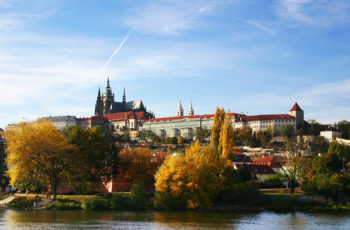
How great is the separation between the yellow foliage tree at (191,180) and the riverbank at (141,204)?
4.53ft

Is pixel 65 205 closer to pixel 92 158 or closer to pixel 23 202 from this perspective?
pixel 23 202

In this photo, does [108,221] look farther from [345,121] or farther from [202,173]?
[345,121]

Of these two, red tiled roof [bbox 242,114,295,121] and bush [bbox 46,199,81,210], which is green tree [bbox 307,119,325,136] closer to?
red tiled roof [bbox 242,114,295,121]

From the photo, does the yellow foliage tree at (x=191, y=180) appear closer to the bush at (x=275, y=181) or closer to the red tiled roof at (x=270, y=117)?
the bush at (x=275, y=181)

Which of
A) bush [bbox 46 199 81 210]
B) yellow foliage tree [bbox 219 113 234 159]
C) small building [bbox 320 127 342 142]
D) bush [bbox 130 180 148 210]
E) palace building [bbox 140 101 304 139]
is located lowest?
bush [bbox 46 199 81 210]

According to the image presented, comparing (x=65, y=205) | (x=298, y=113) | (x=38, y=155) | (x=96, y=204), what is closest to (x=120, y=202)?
(x=96, y=204)

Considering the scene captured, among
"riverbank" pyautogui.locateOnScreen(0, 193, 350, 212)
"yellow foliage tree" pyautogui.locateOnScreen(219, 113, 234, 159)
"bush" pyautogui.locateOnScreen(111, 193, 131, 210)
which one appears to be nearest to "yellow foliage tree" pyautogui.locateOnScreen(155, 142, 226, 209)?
"riverbank" pyautogui.locateOnScreen(0, 193, 350, 212)

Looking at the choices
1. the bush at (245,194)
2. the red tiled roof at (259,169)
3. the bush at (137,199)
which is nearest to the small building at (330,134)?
the red tiled roof at (259,169)

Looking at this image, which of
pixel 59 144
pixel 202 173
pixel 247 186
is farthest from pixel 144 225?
pixel 59 144

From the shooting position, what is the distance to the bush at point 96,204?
1908 inches

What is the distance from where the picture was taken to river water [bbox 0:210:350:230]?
121 ft

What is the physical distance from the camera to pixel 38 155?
52.0m

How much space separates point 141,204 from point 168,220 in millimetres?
8654

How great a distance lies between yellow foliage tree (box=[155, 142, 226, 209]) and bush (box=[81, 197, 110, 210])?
5.53 meters
